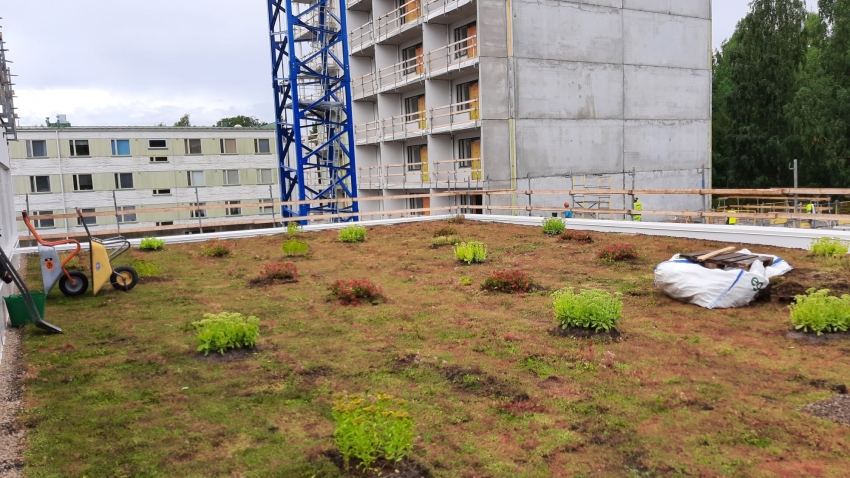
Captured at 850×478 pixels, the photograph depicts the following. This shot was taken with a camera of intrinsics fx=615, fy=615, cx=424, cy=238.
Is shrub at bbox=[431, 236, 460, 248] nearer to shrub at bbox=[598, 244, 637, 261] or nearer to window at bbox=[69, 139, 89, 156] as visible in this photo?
shrub at bbox=[598, 244, 637, 261]

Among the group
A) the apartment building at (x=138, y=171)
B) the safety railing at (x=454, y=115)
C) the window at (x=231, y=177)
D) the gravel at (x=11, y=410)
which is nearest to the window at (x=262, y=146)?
the apartment building at (x=138, y=171)

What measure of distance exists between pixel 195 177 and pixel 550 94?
29.6 m

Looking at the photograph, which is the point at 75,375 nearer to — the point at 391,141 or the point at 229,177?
the point at 391,141

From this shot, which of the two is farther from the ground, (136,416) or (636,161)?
(636,161)

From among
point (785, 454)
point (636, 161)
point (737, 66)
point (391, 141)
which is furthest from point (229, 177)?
point (785, 454)

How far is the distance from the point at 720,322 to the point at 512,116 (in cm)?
2231

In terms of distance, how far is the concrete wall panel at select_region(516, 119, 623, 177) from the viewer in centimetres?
3025

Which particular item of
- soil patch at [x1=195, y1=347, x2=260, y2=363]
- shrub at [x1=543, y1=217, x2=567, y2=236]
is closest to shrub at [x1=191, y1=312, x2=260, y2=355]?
soil patch at [x1=195, y1=347, x2=260, y2=363]

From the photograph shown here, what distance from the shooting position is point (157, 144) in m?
46.2

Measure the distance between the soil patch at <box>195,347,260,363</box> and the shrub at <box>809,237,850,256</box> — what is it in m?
10.7

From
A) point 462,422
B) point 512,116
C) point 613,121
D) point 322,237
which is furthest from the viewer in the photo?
point 613,121

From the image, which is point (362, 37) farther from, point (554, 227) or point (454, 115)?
point (554, 227)

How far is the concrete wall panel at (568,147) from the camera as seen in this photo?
30250 mm

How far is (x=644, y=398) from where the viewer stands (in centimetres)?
594
